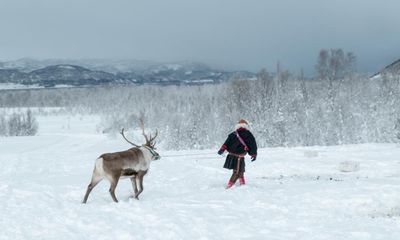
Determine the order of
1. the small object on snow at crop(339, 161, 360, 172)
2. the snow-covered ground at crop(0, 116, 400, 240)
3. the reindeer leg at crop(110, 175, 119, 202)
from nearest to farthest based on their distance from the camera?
the snow-covered ground at crop(0, 116, 400, 240), the reindeer leg at crop(110, 175, 119, 202), the small object on snow at crop(339, 161, 360, 172)

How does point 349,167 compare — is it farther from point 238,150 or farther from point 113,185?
point 113,185

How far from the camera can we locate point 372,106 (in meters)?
57.0

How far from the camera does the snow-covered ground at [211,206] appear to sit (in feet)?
27.9

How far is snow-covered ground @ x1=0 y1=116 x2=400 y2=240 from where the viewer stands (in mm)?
Answer: 8500

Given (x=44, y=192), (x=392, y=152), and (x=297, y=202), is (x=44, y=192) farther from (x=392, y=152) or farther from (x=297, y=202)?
(x=392, y=152)

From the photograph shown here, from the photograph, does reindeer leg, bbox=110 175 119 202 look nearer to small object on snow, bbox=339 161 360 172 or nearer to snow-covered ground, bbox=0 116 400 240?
snow-covered ground, bbox=0 116 400 240

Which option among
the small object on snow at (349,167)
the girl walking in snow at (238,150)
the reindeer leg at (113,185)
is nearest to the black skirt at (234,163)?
the girl walking in snow at (238,150)

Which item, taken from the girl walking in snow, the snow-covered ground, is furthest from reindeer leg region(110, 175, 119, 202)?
the girl walking in snow

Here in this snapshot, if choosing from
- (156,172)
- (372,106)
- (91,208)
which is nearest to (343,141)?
(372,106)

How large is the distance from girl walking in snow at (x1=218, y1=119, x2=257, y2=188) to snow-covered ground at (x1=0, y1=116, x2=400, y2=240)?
1.66 ft

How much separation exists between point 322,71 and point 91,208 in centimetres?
5205

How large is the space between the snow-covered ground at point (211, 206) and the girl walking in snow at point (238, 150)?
1.66 feet

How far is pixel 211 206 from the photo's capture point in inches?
417

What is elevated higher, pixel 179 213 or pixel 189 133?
pixel 179 213
